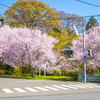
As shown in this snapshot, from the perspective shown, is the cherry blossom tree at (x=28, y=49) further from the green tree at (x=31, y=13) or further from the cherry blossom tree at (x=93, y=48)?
the green tree at (x=31, y=13)

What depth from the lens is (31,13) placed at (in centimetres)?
4809

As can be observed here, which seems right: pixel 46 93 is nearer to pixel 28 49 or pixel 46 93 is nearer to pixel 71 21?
pixel 28 49

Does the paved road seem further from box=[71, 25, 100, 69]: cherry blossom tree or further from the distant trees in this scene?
the distant trees

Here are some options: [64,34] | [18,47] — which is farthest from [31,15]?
[18,47]

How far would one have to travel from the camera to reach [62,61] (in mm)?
37812

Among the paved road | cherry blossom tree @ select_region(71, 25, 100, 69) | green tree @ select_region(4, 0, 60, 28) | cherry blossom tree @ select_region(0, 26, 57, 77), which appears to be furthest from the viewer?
green tree @ select_region(4, 0, 60, 28)

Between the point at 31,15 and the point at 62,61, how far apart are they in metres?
17.9

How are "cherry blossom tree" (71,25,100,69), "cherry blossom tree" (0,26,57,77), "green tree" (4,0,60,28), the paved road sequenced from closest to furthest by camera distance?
the paved road → "cherry blossom tree" (71,25,100,69) → "cherry blossom tree" (0,26,57,77) → "green tree" (4,0,60,28)

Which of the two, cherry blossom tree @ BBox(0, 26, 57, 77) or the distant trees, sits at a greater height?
the distant trees

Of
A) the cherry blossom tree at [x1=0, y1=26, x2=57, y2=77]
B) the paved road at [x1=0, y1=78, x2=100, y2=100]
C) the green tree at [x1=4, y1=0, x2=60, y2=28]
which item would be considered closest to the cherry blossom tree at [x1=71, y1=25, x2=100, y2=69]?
the cherry blossom tree at [x1=0, y1=26, x2=57, y2=77]

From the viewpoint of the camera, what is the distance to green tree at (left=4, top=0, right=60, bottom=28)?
47906mm

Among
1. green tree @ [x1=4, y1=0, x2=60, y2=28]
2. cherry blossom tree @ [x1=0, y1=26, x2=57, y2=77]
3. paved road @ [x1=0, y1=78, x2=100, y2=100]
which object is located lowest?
paved road @ [x1=0, y1=78, x2=100, y2=100]

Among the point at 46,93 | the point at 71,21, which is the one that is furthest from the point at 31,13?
the point at 46,93

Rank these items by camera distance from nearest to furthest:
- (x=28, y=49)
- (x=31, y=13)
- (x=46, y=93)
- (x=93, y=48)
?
(x=46, y=93)
(x=93, y=48)
(x=28, y=49)
(x=31, y=13)
